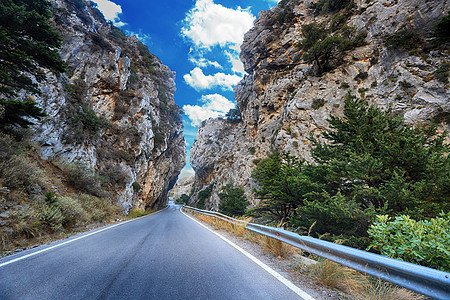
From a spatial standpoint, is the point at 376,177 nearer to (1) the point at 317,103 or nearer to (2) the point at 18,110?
(2) the point at 18,110

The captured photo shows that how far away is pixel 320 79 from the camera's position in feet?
71.3

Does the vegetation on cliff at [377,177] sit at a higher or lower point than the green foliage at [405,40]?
lower

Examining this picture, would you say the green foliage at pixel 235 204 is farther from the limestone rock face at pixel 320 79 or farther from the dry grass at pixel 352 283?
the dry grass at pixel 352 283

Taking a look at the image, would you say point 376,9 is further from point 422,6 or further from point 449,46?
point 449,46

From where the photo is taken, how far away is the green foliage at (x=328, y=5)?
2512 centimetres

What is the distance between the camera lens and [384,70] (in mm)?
17562

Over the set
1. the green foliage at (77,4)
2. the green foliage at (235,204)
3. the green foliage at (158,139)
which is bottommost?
the green foliage at (235,204)

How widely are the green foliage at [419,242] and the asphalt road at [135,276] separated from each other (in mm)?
1694

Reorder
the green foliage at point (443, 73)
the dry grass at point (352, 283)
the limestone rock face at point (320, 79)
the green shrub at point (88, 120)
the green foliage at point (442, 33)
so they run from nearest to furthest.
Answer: the dry grass at point (352, 283) < the green foliage at point (442, 33) < the green foliage at point (443, 73) < the limestone rock face at point (320, 79) < the green shrub at point (88, 120)

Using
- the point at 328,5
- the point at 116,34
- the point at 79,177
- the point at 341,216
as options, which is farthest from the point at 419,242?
A: the point at 116,34

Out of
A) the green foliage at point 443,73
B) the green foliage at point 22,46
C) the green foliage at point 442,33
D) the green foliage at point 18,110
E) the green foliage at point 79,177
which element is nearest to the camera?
the green foliage at point 18,110

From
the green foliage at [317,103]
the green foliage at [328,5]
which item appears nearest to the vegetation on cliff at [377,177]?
the green foliage at [317,103]

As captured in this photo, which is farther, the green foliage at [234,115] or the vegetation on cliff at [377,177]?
the green foliage at [234,115]

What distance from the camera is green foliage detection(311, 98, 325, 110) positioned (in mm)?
20094
